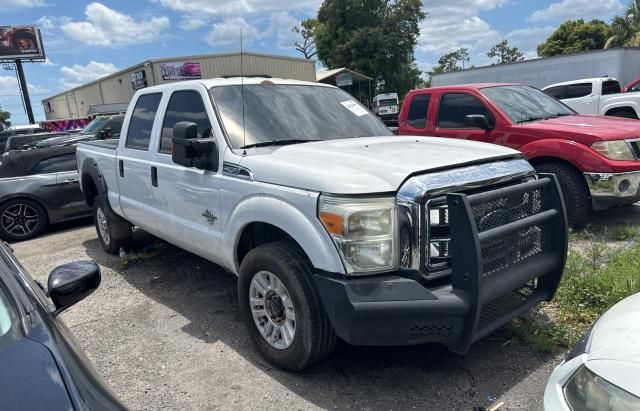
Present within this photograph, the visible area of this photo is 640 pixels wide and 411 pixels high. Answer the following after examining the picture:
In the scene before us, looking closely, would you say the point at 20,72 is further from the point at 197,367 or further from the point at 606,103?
the point at 197,367

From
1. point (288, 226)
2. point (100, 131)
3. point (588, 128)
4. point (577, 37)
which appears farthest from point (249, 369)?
point (577, 37)

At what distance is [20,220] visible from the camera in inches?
309

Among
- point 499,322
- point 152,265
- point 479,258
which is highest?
point 479,258

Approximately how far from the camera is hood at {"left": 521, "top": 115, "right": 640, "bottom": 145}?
5.62 metres

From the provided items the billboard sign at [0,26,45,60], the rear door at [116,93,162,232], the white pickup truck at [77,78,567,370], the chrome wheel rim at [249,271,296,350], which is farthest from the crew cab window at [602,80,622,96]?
the billboard sign at [0,26,45,60]

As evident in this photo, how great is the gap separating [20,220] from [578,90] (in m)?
14.5

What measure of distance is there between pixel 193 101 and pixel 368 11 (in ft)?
127

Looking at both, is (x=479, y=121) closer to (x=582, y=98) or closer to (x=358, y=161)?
(x=358, y=161)

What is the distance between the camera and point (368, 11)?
39.6 m

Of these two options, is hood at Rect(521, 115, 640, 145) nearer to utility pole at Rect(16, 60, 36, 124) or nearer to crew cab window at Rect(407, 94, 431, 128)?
crew cab window at Rect(407, 94, 431, 128)

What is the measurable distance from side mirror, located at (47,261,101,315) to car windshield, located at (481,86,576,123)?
559cm

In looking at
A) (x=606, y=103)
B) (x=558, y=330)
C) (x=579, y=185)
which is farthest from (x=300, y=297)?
(x=606, y=103)

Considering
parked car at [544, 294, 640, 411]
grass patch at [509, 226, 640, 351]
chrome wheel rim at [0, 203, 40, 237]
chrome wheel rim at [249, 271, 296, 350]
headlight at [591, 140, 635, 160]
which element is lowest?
chrome wheel rim at [0, 203, 40, 237]

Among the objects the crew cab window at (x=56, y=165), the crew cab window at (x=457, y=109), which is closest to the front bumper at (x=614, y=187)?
the crew cab window at (x=457, y=109)
